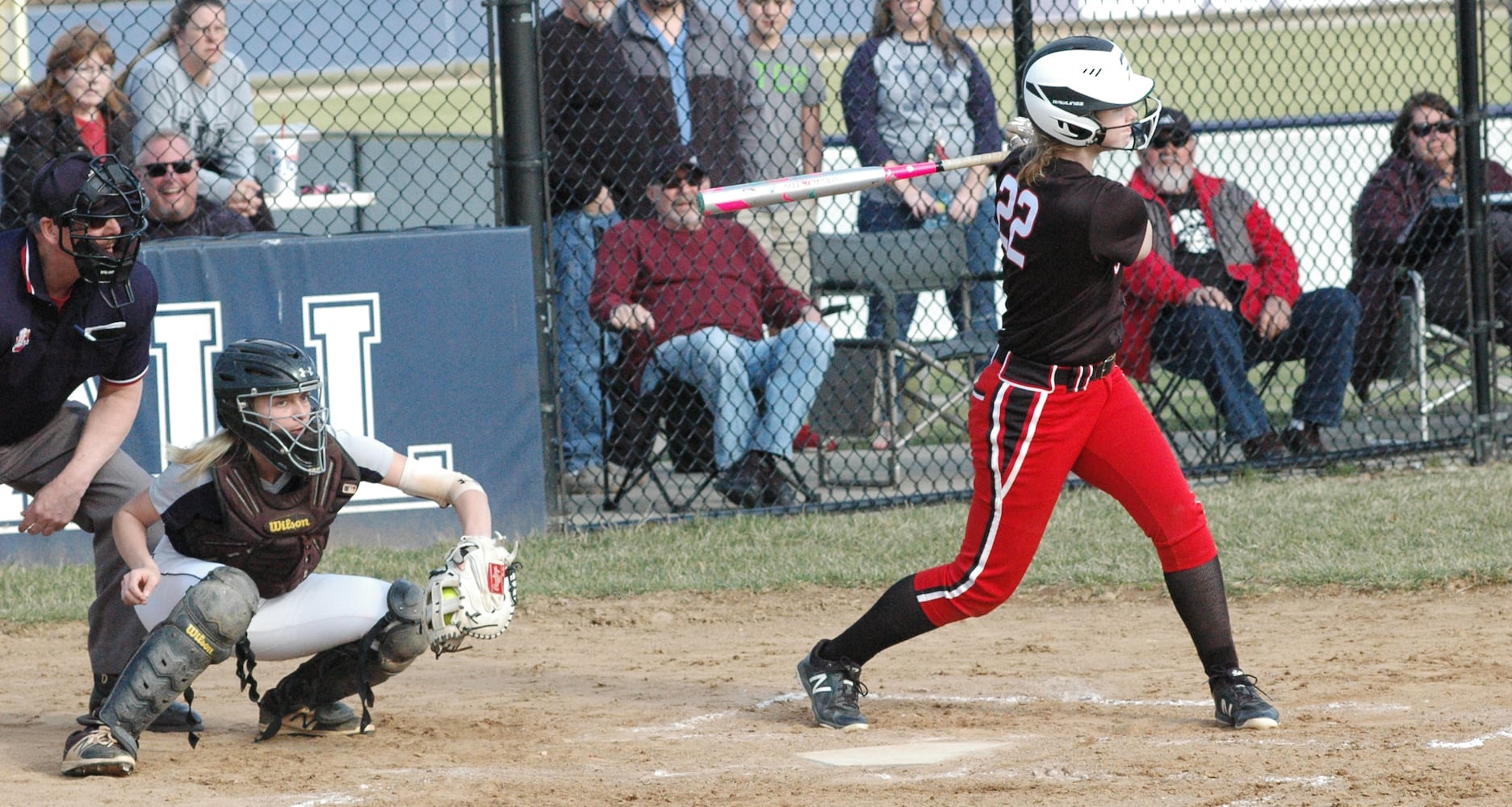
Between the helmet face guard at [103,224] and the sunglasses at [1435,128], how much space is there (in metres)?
6.45

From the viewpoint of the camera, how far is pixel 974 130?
321 inches

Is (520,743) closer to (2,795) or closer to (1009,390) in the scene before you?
(2,795)

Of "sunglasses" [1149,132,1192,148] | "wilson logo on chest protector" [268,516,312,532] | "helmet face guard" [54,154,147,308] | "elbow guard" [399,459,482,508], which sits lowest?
"wilson logo on chest protector" [268,516,312,532]

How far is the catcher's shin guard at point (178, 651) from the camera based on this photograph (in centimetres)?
388

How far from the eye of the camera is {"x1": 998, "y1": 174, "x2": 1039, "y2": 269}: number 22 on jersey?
4000 millimetres

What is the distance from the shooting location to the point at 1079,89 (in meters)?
3.92

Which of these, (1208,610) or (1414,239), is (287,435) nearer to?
A: (1208,610)

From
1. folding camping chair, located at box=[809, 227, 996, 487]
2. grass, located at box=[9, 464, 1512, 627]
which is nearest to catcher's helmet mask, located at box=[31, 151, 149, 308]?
grass, located at box=[9, 464, 1512, 627]

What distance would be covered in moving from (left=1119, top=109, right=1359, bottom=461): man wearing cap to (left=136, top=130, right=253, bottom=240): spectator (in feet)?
13.6

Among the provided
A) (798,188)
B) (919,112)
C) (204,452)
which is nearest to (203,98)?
(919,112)

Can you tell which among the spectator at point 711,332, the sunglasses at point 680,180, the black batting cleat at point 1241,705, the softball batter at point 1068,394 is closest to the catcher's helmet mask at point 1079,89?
the softball batter at point 1068,394

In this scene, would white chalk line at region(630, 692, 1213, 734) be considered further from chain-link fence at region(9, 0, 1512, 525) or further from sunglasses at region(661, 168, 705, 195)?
sunglasses at region(661, 168, 705, 195)

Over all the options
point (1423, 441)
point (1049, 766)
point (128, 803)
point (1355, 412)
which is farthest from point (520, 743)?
point (1355, 412)

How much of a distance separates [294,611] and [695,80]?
430 cm
